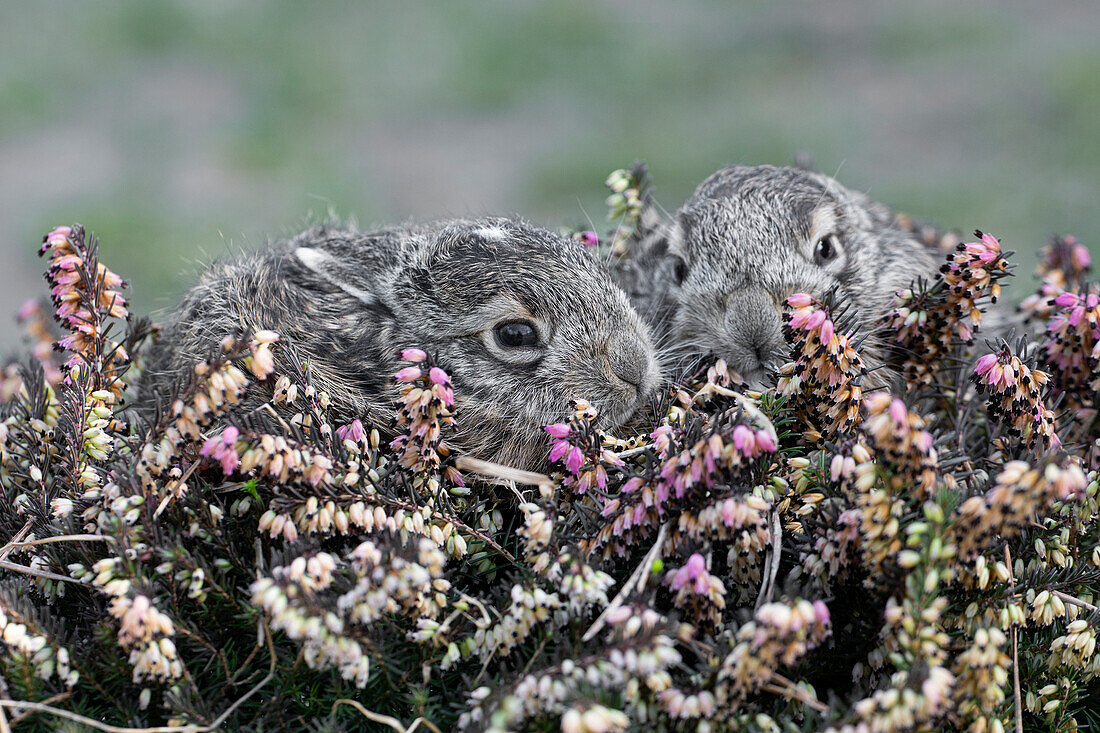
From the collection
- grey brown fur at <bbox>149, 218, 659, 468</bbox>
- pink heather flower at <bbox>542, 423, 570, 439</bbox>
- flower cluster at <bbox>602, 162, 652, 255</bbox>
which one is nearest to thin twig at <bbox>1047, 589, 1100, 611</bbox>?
pink heather flower at <bbox>542, 423, 570, 439</bbox>

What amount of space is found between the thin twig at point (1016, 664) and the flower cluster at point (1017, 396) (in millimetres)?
306

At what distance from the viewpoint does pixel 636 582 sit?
2.36m

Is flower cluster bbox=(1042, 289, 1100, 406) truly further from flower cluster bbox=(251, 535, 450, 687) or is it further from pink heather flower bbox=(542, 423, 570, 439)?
flower cluster bbox=(251, 535, 450, 687)

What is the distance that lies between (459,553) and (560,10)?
10.0 meters

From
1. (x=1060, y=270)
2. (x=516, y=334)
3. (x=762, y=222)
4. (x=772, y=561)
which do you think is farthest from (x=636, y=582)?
(x=1060, y=270)

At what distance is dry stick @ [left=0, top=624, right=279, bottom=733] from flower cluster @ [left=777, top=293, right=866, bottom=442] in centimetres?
136

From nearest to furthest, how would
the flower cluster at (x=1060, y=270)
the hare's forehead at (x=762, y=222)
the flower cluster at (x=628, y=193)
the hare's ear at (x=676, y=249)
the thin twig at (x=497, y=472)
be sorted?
the thin twig at (x=497, y=472) → the flower cluster at (x=1060, y=270) → the flower cluster at (x=628, y=193) → the hare's forehead at (x=762, y=222) → the hare's ear at (x=676, y=249)

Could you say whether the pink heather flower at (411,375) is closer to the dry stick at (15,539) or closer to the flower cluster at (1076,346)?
the dry stick at (15,539)

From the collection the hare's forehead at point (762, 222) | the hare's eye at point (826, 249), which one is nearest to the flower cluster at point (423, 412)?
the hare's forehead at point (762, 222)

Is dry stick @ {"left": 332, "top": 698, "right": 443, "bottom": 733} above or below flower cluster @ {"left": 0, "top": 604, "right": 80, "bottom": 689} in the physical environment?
above

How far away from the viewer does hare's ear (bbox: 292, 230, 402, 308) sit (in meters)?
3.47

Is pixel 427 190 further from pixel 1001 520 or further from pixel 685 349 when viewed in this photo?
pixel 1001 520

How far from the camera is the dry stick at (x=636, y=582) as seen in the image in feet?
6.97

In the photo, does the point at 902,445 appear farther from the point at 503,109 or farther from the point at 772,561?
the point at 503,109
